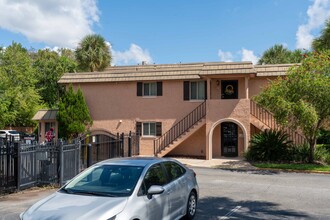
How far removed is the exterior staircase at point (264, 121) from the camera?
19891 mm

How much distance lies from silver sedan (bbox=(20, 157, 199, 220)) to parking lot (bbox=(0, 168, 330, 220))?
151 centimetres

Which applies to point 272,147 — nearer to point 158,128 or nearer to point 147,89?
point 158,128

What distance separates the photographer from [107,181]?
21.2 ft

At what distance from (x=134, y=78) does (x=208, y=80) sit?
205 inches

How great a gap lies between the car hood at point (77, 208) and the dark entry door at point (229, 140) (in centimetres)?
1703

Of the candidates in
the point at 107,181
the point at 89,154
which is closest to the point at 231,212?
the point at 107,181

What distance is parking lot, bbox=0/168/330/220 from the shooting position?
8797 mm

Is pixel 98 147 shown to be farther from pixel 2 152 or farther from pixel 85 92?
pixel 85 92

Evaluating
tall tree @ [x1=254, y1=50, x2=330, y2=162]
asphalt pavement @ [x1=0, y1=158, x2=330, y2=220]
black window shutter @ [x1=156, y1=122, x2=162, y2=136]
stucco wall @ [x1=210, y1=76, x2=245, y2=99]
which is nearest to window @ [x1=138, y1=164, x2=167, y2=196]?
asphalt pavement @ [x1=0, y1=158, x2=330, y2=220]

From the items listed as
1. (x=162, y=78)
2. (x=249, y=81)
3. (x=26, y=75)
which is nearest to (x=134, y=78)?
(x=162, y=78)

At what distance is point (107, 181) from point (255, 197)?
6053 mm

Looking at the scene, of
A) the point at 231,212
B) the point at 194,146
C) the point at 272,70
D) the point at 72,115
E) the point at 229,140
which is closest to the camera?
the point at 231,212

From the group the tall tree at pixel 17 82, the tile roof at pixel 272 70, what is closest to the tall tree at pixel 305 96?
the tile roof at pixel 272 70

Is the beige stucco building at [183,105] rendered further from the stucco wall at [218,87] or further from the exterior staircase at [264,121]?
the exterior staircase at [264,121]
